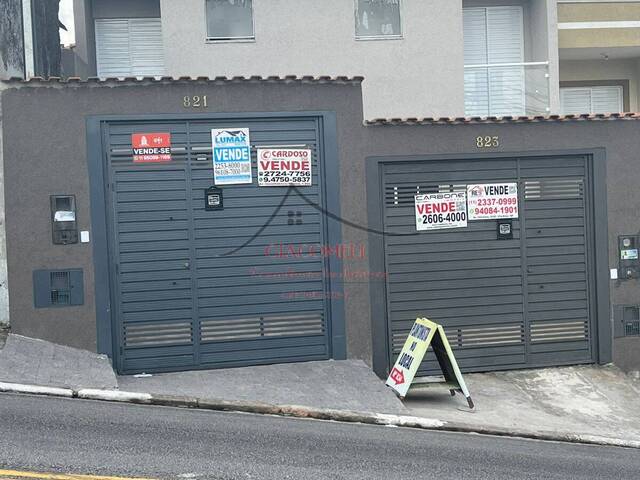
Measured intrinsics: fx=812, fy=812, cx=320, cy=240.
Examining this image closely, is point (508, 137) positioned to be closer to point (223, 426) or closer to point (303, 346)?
point (303, 346)

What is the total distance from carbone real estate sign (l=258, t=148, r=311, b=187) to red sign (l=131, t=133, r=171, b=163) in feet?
4.35

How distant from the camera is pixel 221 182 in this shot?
11.6 m

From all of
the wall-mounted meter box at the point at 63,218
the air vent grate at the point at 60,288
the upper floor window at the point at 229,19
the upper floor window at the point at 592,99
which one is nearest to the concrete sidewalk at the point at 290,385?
the air vent grate at the point at 60,288

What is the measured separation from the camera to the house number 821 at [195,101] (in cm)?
1152

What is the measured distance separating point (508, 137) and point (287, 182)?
3.56 meters

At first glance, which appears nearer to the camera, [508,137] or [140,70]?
[508,137]

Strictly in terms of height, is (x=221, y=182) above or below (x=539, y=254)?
above

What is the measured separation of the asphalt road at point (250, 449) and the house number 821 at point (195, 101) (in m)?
4.51

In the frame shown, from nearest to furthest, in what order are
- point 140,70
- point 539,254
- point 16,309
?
point 16,309 → point 539,254 → point 140,70

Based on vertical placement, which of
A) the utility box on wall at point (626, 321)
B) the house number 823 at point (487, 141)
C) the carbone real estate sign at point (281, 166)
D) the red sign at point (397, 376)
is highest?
the house number 823 at point (487, 141)

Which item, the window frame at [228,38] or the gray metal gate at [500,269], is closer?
the gray metal gate at [500,269]

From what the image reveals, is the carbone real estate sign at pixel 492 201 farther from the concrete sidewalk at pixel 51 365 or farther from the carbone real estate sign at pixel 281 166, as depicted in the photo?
the concrete sidewalk at pixel 51 365

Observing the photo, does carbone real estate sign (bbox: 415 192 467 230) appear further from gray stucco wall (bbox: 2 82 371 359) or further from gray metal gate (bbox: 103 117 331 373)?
gray stucco wall (bbox: 2 82 371 359)

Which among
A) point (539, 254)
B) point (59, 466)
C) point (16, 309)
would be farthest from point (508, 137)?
point (59, 466)
